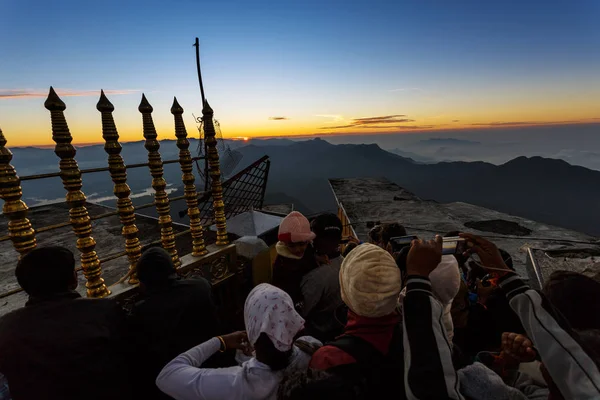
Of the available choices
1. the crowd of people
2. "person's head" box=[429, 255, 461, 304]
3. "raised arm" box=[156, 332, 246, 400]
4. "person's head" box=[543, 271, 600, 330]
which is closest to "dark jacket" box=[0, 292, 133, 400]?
the crowd of people

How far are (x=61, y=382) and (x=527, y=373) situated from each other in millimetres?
2678

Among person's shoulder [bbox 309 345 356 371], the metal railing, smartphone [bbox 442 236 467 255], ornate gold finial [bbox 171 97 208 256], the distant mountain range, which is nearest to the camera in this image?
person's shoulder [bbox 309 345 356 371]

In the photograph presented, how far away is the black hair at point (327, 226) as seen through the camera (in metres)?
2.57

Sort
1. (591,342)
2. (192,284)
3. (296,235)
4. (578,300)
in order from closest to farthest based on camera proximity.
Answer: (591,342) < (578,300) < (192,284) < (296,235)

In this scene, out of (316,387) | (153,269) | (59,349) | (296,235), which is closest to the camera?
(316,387)

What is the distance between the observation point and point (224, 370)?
5.08ft

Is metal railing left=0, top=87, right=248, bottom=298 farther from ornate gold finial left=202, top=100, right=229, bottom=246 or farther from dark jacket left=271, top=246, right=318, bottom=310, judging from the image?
dark jacket left=271, top=246, right=318, bottom=310

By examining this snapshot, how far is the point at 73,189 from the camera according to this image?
6.78 feet

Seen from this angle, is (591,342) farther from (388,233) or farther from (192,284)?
(192,284)

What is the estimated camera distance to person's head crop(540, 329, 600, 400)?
3.88 feet

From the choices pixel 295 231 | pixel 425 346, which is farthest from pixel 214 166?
pixel 425 346

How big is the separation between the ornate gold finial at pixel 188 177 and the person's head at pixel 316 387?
6.85ft

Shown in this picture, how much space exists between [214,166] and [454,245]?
2.44 meters

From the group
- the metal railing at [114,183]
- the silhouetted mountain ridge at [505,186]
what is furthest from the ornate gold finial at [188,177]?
the silhouetted mountain ridge at [505,186]
